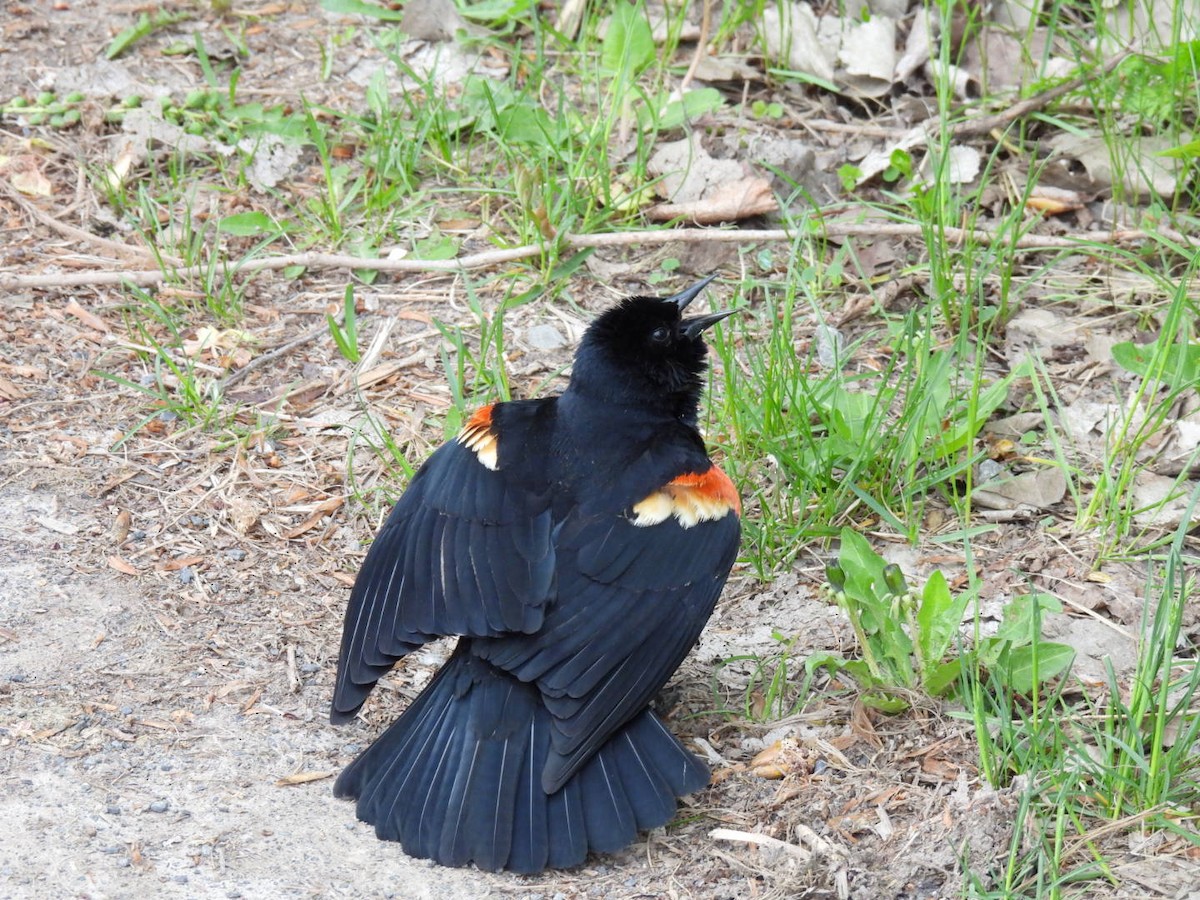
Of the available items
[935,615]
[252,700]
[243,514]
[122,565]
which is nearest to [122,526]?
[122,565]

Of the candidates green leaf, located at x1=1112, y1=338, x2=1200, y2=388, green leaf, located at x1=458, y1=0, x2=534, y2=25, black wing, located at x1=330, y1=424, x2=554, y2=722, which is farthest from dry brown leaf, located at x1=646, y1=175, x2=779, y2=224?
black wing, located at x1=330, y1=424, x2=554, y2=722

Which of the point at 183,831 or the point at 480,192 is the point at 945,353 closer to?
the point at 480,192

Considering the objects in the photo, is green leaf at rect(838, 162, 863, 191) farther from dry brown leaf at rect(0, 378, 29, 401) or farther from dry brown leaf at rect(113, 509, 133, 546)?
dry brown leaf at rect(0, 378, 29, 401)

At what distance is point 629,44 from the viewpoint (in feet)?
20.6

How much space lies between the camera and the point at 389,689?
14.0ft

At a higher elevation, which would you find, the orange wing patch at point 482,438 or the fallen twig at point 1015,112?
the fallen twig at point 1015,112

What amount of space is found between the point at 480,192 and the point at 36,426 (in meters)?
2.03

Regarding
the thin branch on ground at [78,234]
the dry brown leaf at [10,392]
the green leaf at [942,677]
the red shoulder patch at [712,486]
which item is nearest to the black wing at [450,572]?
the red shoulder patch at [712,486]

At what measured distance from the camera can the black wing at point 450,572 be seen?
371 centimetres

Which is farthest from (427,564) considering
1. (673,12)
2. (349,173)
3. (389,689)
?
(673,12)

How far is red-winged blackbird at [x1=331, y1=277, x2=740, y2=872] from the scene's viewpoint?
3523mm

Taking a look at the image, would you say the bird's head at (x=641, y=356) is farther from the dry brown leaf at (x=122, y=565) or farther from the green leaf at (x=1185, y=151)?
the green leaf at (x=1185, y=151)

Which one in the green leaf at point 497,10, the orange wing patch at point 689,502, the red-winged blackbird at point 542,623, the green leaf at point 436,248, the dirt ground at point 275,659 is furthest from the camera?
the green leaf at point 497,10

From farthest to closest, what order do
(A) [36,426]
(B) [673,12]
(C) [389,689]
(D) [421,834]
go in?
(B) [673,12] < (A) [36,426] < (C) [389,689] < (D) [421,834]
